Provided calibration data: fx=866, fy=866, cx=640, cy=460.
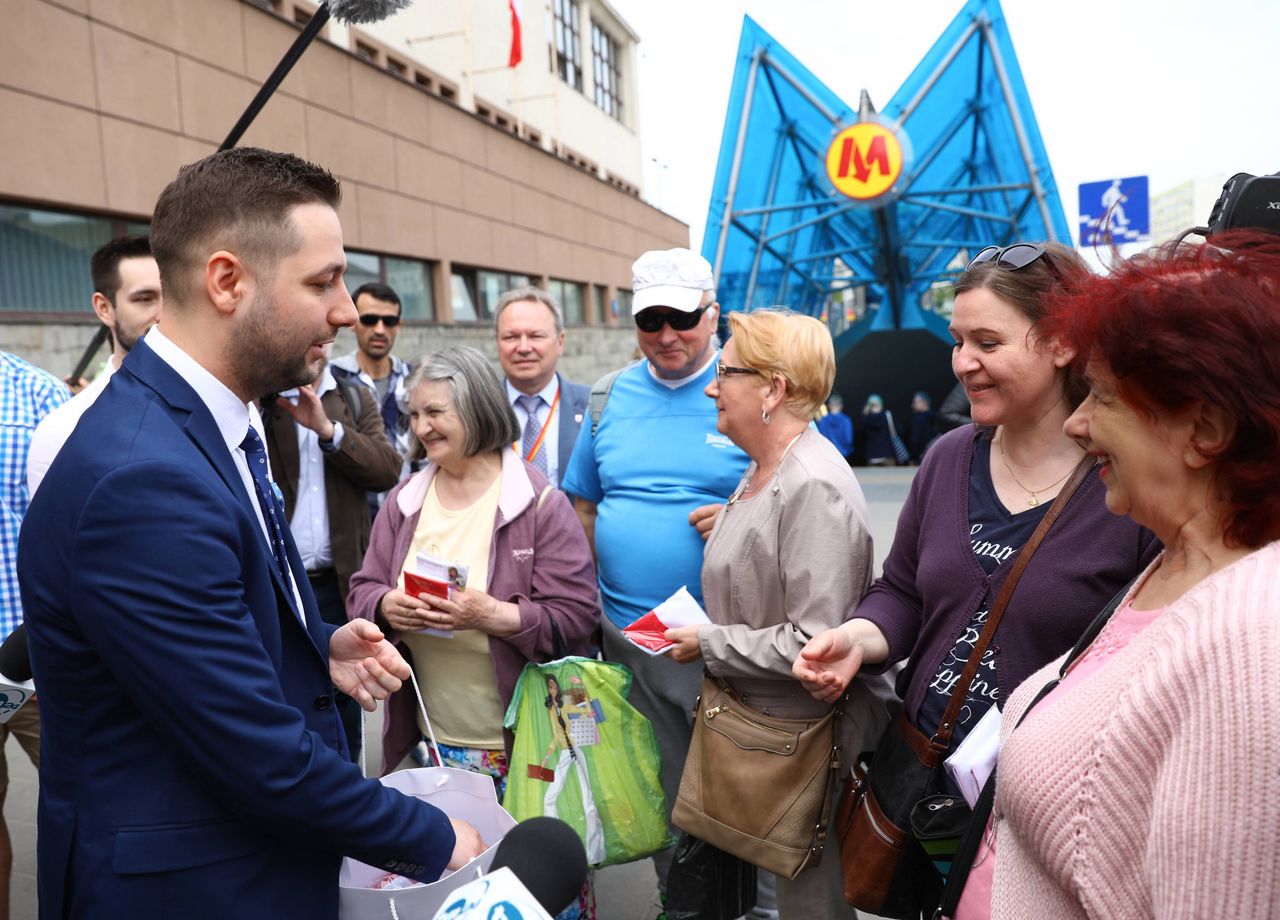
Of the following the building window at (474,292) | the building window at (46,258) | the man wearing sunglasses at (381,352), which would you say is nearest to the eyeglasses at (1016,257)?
the man wearing sunglasses at (381,352)

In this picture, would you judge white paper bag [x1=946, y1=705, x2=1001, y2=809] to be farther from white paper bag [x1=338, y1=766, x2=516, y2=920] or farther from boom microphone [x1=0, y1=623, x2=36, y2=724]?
boom microphone [x1=0, y1=623, x2=36, y2=724]

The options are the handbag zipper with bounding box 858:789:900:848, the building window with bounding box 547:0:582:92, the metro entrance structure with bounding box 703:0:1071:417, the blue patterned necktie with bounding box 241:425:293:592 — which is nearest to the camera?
the blue patterned necktie with bounding box 241:425:293:592

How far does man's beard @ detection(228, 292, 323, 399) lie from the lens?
1.50 m

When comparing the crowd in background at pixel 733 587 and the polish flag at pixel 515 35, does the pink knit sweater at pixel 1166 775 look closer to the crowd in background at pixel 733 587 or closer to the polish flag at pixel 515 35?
the crowd in background at pixel 733 587

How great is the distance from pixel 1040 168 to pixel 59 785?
42.8ft

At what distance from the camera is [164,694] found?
128 centimetres

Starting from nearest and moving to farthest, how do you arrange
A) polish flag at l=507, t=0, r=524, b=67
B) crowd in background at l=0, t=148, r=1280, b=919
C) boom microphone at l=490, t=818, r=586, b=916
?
boom microphone at l=490, t=818, r=586, b=916, crowd in background at l=0, t=148, r=1280, b=919, polish flag at l=507, t=0, r=524, b=67

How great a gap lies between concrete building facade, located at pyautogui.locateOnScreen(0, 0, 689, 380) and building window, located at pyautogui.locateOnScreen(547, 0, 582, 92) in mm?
1101

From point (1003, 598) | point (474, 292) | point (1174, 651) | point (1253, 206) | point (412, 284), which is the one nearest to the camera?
point (1174, 651)

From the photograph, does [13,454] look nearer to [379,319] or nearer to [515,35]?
[379,319]

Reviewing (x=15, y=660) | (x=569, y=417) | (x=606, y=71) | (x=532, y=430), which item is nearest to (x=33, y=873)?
(x=15, y=660)

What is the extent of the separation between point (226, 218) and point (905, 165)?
12.9m

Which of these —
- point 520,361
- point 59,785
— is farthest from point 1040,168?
point 59,785

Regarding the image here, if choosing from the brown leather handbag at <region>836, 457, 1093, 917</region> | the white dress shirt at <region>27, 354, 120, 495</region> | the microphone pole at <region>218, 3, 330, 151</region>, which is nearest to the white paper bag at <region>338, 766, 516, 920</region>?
the brown leather handbag at <region>836, 457, 1093, 917</region>
